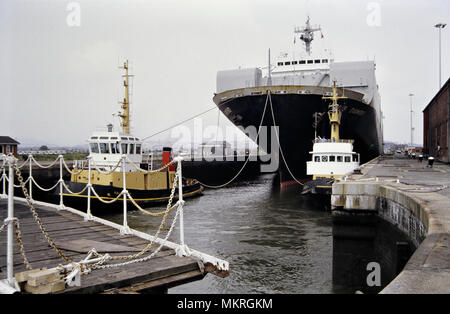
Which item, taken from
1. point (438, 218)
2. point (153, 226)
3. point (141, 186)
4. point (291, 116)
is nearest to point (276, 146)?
point (291, 116)

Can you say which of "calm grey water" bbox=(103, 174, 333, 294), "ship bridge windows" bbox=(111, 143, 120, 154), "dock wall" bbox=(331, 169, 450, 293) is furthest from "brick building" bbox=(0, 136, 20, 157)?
"dock wall" bbox=(331, 169, 450, 293)

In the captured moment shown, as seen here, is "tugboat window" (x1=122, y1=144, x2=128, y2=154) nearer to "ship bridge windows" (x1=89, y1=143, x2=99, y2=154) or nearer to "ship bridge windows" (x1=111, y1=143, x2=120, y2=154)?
"ship bridge windows" (x1=111, y1=143, x2=120, y2=154)

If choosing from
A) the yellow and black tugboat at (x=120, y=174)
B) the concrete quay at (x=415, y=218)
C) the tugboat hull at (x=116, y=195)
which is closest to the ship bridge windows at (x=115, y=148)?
the yellow and black tugboat at (x=120, y=174)

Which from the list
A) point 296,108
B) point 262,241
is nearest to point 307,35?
point 296,108

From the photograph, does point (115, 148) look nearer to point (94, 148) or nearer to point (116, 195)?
point (94, 148)

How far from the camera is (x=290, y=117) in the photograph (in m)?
30.1

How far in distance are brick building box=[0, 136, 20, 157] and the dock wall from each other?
29161 mm

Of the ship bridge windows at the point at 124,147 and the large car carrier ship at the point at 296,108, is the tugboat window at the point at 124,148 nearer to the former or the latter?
the ship bridge windows at the point at 124,147

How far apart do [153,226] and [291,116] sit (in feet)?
56.5

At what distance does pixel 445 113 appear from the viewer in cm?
3184

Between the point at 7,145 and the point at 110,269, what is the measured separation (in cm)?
3122

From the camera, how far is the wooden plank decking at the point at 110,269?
5.16m
